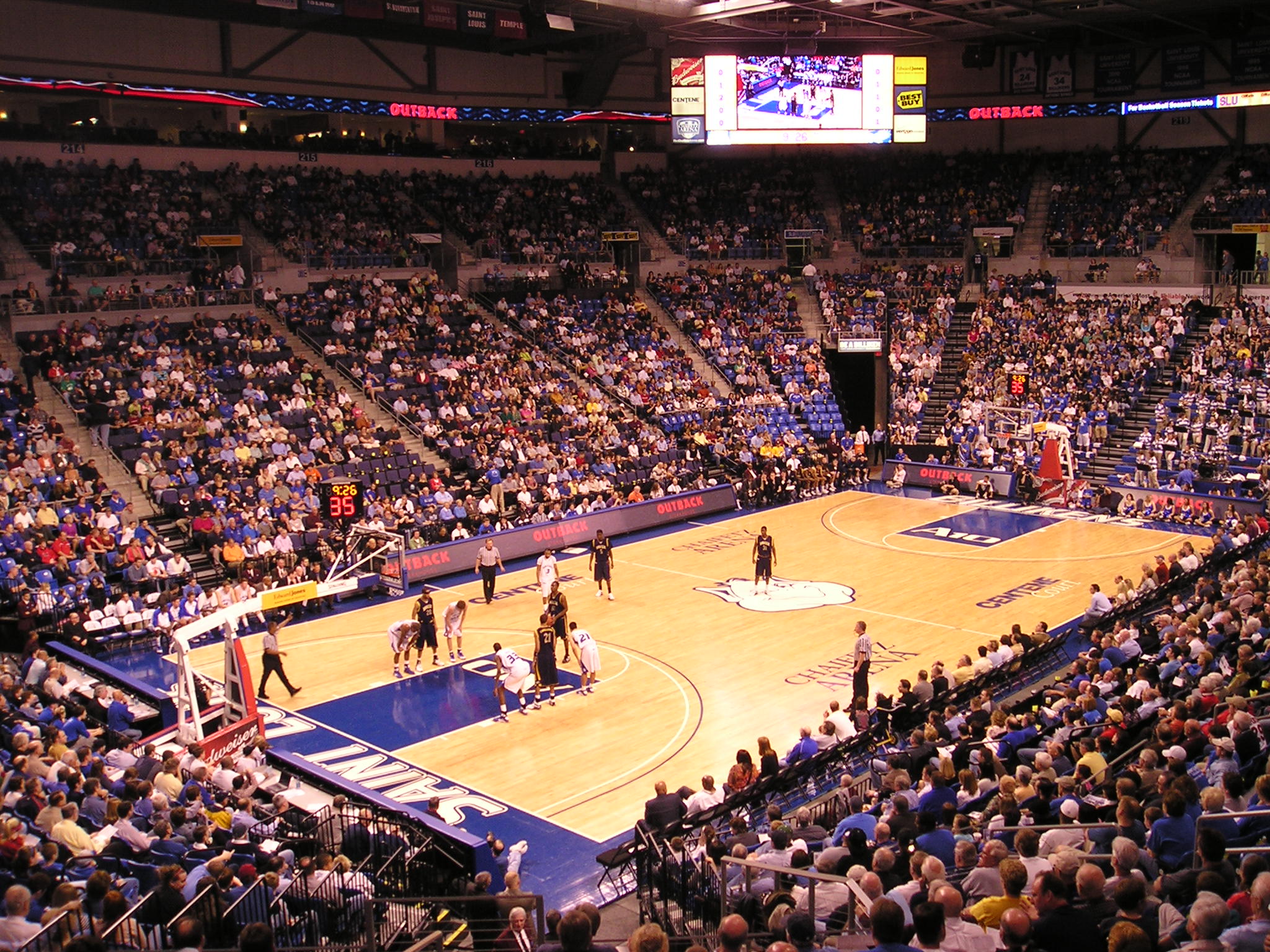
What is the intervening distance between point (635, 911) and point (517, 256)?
109 ft

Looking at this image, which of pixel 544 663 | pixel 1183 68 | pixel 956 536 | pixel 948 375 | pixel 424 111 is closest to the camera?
pixel 544 663

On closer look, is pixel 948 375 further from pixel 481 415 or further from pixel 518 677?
pixel 518 677

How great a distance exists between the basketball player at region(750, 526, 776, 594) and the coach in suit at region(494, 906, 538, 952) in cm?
Answer: 1569

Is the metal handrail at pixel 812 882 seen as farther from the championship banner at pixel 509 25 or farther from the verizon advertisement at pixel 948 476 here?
the championship banner at pixel 509 25

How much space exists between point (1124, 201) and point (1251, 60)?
21.5ft

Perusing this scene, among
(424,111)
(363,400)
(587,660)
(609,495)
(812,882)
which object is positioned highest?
(424,111)

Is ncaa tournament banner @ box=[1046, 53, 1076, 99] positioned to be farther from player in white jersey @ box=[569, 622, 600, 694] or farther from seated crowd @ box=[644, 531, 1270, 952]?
player in white jersey @ box=[569, 622, 600, 694]

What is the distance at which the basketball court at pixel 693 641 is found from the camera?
17.4 meters

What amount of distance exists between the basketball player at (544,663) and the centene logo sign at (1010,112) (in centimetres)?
3828

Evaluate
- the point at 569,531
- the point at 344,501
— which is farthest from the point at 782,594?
the point at 344,501

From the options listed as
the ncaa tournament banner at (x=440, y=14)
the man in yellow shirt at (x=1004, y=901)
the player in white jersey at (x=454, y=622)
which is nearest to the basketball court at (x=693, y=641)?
the player in white jersey at (x=454, y=622)

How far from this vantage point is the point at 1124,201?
157 feet

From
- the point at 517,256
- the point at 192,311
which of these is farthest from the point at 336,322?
the point at 517,256

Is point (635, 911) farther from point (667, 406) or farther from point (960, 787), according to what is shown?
point (667, 406)
